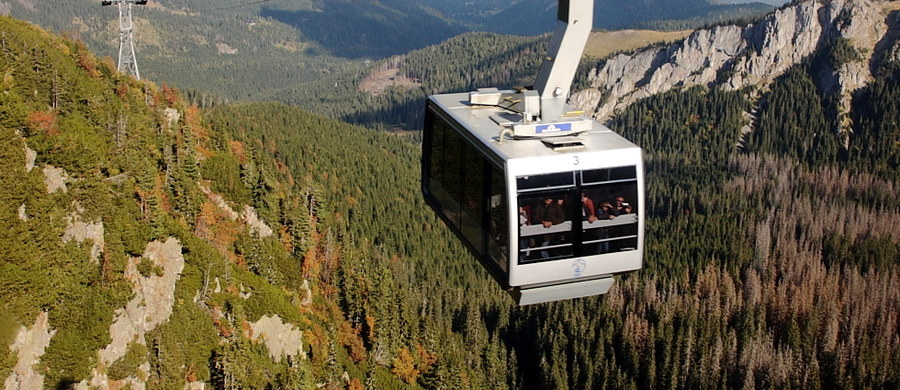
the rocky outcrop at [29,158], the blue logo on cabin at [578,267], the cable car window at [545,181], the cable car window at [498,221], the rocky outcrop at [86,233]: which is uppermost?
the cable car window at [545,181]

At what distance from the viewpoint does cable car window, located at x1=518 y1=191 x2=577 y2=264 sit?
23516mm

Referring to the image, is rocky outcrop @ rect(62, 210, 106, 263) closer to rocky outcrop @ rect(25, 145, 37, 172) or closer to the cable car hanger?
rocky outcrop @ rect(25, 145, 37, 172)

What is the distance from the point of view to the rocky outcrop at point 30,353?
45156 mm

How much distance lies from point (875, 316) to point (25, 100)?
147 m

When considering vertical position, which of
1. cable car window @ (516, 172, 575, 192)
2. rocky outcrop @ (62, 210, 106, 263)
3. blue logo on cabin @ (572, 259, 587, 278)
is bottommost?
rocky outcrop @ (62, 210, 106, 263)

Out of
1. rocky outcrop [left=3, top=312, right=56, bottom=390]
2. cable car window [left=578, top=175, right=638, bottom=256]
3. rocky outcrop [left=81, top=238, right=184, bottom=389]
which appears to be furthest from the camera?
rocky outcrop [left=81, top=238, right=184, bottom=389]

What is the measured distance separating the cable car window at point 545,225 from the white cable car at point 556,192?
1.0 inches

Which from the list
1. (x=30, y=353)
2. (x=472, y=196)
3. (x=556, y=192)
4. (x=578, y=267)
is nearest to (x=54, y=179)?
(x=30, y=353)

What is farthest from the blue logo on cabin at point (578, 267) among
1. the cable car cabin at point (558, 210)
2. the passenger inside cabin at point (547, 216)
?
the passenger inside cabin at point (547, 216)

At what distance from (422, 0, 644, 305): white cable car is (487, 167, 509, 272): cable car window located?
0.09ft

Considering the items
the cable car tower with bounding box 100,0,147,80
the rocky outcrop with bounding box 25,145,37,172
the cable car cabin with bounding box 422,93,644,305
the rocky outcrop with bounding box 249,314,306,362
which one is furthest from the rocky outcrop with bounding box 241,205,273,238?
the cable car cabin with bounding box 422,93,644,305

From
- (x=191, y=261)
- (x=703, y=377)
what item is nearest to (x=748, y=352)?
(x=703, y=377)

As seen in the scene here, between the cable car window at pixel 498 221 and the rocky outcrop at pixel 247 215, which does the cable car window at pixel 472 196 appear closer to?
the cable car window at pixel 498 221

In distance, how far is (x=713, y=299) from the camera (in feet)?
520
